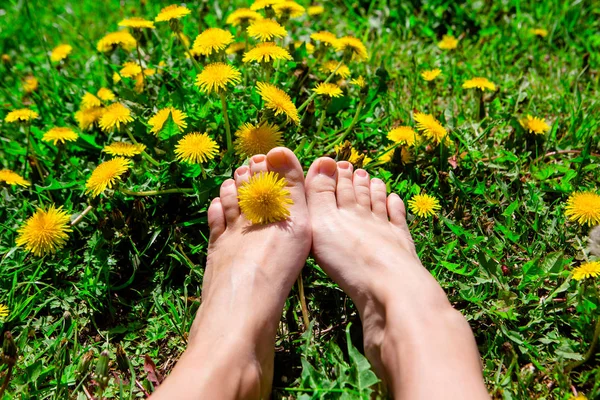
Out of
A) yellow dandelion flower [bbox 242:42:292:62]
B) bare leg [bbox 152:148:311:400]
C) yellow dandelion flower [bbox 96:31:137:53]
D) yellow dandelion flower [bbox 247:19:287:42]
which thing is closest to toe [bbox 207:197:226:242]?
A: bare leg [bbox 152:148:311:400]

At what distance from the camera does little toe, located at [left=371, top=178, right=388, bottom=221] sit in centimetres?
187

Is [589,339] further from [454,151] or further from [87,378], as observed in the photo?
[87,378]

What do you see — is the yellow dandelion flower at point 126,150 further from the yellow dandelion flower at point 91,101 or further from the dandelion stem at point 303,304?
the dandelion stem at point 303,304

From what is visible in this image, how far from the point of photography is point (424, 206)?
1.83 metres

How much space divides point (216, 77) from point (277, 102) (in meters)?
0.22

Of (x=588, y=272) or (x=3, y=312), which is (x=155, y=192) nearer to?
(x=3, y=312)

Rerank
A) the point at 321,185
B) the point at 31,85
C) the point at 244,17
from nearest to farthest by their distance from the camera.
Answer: the point at 321,185 < the point at 244,17 < the point at 31,85

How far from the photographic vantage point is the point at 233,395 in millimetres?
1323

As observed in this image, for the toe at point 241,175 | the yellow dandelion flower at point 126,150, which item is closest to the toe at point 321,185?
the toe at point 241,175

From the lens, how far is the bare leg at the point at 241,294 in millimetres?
1325

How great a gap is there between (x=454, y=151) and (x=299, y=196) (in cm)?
70

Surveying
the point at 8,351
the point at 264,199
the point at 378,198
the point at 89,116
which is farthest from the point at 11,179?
the point at 378,198

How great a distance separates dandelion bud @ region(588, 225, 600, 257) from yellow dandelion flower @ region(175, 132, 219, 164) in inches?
49.0

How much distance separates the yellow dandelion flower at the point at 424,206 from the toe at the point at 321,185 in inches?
11.5
